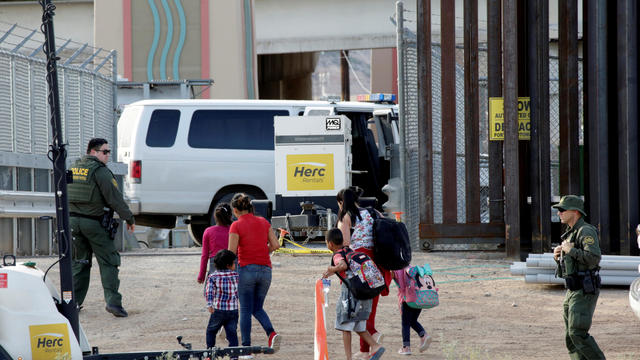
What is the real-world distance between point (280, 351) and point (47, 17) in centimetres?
376

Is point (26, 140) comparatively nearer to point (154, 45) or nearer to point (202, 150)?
point (202, 150)

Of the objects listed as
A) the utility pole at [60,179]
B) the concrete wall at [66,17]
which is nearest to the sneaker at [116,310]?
the utility pole at [60,179]

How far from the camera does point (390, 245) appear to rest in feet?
27.6

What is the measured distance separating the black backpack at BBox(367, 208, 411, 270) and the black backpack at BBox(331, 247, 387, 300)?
0.97ft

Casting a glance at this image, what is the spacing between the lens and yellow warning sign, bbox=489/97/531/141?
15.1 m

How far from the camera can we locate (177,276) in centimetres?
1411

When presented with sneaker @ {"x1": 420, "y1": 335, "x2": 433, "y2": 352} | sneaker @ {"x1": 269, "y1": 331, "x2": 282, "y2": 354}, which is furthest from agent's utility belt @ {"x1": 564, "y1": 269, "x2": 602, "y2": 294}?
sneaker @ {"x1": 269, "y1": 331, "x2": 282, "y2": 354}

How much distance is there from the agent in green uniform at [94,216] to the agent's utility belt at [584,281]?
17.5 ft

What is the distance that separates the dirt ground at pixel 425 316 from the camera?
9203 mm

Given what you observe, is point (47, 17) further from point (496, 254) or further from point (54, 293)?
point (496, 254)

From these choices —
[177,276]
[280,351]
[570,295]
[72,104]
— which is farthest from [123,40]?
[570,295]

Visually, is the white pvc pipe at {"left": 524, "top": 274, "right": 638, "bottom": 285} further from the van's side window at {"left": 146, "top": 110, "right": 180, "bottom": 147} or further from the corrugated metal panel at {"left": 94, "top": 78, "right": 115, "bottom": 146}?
the corrugated metal panel at {"left": 94, "top": 78, "right": 115, "bottom": 146}

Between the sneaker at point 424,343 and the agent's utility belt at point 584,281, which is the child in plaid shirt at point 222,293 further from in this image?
the agent's utility belt at point 584,281

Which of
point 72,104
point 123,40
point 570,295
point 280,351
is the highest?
point 123,40
